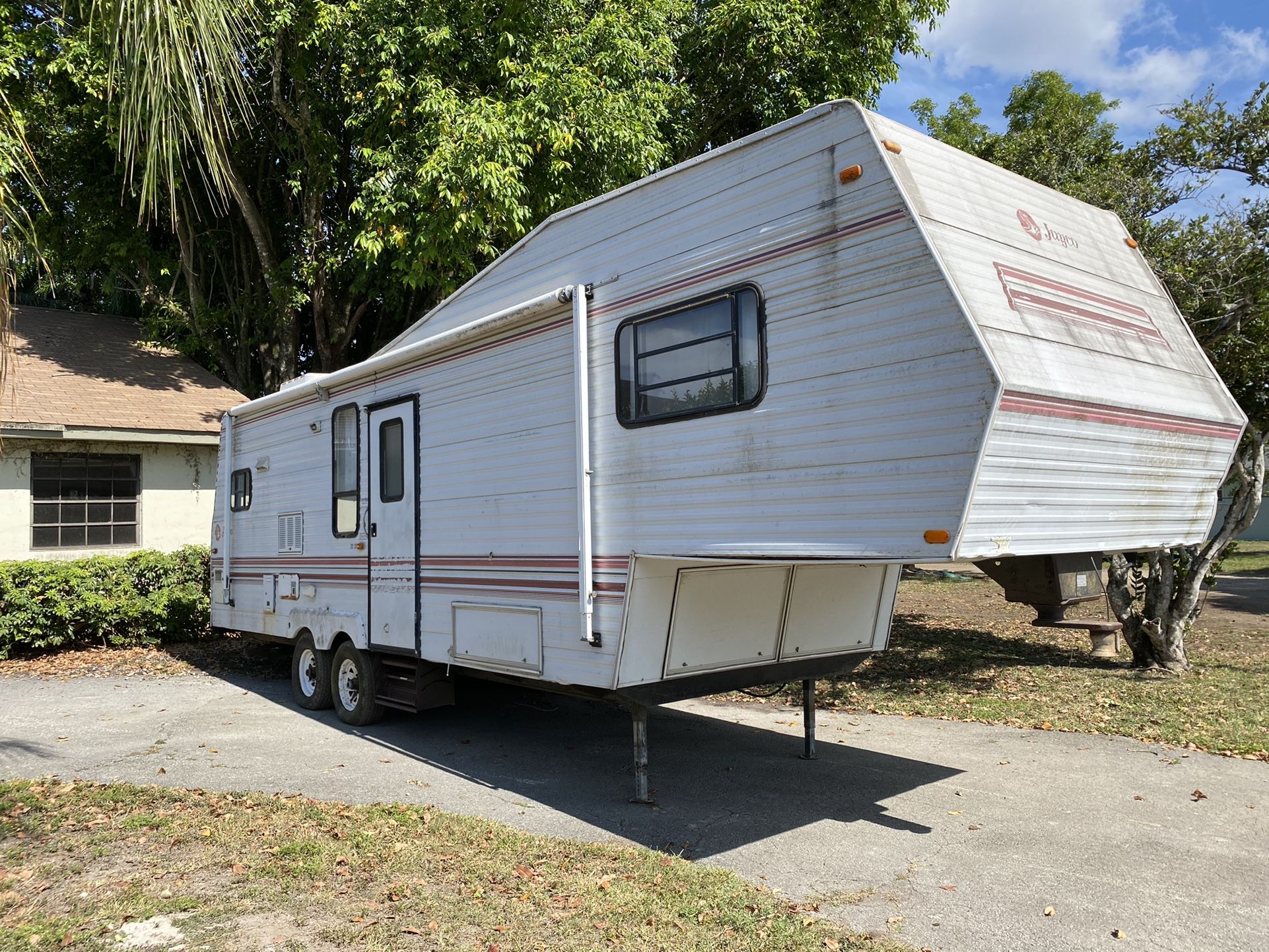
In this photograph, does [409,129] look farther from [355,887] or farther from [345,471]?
[355,887]

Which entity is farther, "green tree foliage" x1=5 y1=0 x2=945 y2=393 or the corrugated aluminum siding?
"green tree foliage" x1=5 y1=0 x2=945 y2=393

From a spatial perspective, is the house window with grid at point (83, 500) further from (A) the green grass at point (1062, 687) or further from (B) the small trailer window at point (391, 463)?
(A) the green grass at point (1062, 687)

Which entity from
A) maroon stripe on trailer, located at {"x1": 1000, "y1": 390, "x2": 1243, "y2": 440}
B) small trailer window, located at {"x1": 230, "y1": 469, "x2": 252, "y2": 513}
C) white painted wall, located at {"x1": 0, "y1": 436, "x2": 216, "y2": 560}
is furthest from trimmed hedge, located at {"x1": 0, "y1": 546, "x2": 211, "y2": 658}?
maroon stripe on trailer, located at {"x1": 1000, "y1": 390, "x2": 1243, "y2": 440}

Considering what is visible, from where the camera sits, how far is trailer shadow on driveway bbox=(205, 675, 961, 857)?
230 inches

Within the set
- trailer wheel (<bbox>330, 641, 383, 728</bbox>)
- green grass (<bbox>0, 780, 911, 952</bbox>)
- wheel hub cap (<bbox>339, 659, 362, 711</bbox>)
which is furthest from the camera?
wheel hub cap (<bbox>339, 659, 362, 711</bbox>)

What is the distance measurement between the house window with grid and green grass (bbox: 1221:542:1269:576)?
20013 mm

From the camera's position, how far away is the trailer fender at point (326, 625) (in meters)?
8.23

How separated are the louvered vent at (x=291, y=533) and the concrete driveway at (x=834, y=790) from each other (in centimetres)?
157

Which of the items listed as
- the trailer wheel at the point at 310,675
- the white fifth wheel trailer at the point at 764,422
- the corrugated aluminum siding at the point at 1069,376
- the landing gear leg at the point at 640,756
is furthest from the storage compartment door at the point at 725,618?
the trailer wheel at the point at 310,675

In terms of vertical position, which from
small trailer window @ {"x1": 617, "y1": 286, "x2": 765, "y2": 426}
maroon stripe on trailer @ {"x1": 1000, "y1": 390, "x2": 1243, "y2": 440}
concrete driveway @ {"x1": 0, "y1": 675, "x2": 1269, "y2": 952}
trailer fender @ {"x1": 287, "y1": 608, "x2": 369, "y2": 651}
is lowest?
concrete driveway @ {"x1": 0, "y1": 675, "x2": 1269, "y2": 952}

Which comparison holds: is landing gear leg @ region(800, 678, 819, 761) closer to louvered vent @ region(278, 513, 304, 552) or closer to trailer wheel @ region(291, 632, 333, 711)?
trailer wheel @ region(291, 632, 333, 711)

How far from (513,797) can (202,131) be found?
4469mm

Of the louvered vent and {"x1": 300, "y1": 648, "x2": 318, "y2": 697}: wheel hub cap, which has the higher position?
the louvered vent

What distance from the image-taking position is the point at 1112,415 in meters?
4.78
